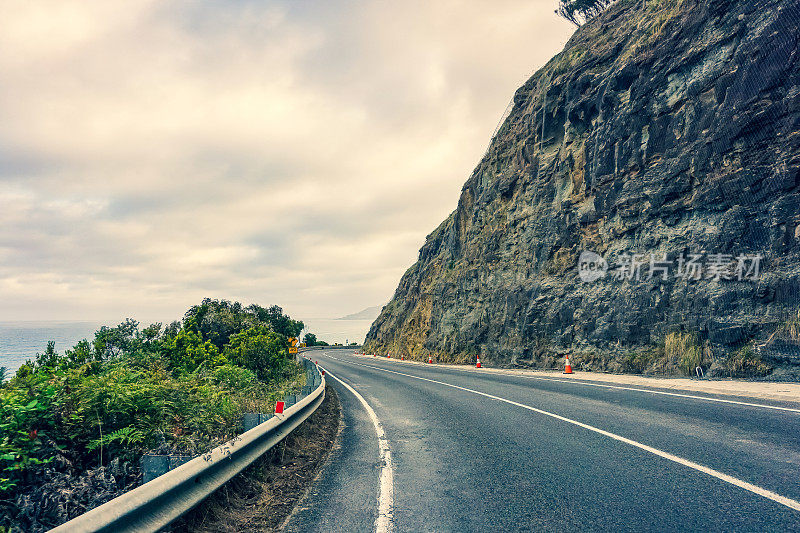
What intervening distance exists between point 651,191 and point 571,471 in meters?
17.1

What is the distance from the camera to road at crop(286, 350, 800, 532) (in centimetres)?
381

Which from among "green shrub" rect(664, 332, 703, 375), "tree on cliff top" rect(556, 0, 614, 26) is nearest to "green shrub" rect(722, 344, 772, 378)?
"green shrub" rect(664, 332, 703, 375)

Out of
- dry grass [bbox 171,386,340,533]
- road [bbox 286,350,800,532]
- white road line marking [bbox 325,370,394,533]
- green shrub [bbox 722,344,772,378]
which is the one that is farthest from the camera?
green shrub [bbox 722,344,772,378]

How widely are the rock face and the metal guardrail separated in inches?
555

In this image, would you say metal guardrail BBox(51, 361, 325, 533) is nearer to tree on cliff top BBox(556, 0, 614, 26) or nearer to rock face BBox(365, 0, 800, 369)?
rock face BBox(365, 0, 800, 369)

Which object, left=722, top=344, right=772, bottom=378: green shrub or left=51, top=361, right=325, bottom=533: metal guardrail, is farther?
left=722, top=344, right=772, bottom=378: green shrub

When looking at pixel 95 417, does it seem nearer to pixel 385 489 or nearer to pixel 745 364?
pixel 385 489

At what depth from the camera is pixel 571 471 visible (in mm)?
5035

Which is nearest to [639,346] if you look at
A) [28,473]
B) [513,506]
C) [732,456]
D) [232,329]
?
[732,456]

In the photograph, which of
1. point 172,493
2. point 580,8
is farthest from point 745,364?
point 580,8

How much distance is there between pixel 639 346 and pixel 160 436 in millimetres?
17040

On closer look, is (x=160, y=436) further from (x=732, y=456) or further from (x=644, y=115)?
(x=644, y=115)

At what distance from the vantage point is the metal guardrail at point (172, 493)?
239 cm

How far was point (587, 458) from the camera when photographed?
5.46 meters
